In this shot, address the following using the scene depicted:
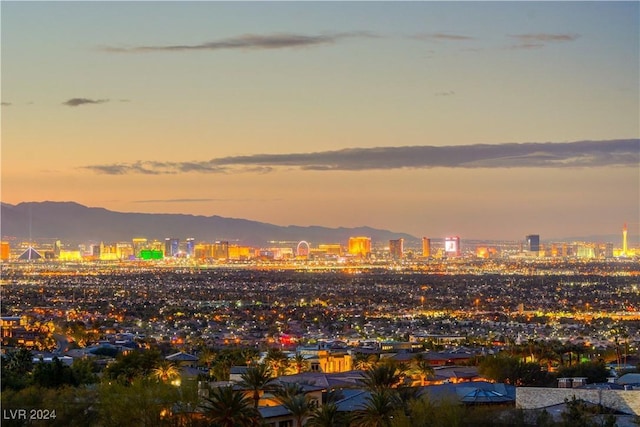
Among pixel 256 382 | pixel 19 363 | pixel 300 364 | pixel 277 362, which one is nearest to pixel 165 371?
pixel 19 363

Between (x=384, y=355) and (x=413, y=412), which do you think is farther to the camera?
(x=384, y=355)

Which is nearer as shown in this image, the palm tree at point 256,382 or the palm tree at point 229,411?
the palm tree at point 229,411

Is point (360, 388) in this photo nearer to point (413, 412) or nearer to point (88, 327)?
point (413, 412)

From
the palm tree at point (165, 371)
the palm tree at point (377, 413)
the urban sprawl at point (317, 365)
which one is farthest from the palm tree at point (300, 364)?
the palm tree at point (377, 413)

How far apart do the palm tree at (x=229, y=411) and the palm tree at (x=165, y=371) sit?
15.5 m

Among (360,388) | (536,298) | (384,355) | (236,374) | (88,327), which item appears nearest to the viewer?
(360,388)

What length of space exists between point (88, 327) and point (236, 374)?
189 feet

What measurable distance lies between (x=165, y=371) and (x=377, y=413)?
59.4 ft

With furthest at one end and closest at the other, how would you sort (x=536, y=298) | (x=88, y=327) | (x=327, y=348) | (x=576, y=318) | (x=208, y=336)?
1. (x=536, y=298)
2. (x=576, y=318)
3. (x=88, y=327)
4. (x=208, y=336)
5. (x=327, y=348)

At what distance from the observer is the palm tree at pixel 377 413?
1420 inches

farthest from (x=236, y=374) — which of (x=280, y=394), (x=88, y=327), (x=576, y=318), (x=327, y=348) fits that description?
(x=576, y=318)

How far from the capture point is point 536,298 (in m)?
178

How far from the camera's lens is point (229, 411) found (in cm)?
3497

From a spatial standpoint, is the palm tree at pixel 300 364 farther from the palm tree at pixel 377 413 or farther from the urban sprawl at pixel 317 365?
the palm tree at pixel 377 413
